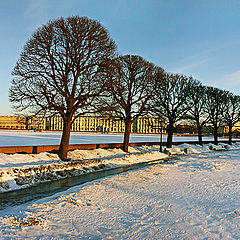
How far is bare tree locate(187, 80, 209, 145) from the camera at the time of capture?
3853cm

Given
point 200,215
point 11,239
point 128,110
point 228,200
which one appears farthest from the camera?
point 128,110

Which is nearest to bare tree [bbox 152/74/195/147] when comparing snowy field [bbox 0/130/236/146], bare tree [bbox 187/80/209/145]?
bare tree [bbox 187/80/209/145]

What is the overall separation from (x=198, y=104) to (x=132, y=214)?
120ft

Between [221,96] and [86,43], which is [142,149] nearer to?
[86,43]

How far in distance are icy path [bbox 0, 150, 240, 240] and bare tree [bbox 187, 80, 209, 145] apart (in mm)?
28950

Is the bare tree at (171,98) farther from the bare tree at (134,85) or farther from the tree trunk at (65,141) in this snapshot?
the tree trunk at (65,141)

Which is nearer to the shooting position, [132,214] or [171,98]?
[132,214]

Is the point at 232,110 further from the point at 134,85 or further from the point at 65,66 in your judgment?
the point at 65,66

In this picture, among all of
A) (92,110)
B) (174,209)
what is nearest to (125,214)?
(174,209)

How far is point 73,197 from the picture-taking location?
930 centimetres

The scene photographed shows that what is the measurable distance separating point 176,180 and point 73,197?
647cm

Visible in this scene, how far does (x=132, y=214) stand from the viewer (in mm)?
7480

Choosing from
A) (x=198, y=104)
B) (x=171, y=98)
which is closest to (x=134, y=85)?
(x=171, y=98)

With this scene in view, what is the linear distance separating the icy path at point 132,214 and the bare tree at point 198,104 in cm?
2895
